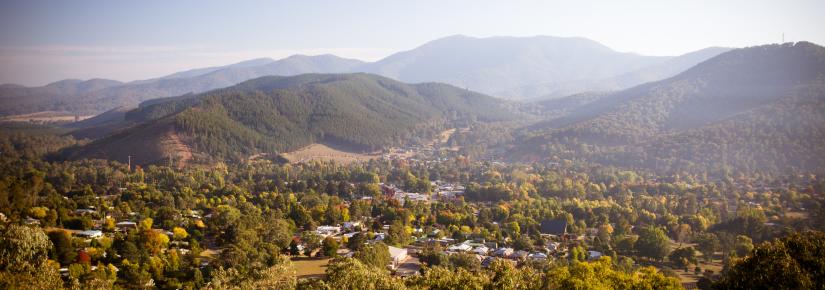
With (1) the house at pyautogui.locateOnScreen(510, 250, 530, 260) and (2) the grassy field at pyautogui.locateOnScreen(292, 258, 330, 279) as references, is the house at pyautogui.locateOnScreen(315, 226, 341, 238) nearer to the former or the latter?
(2) the grassy field at pyautogui.locateOnScreen(292, 258, 330, 279)

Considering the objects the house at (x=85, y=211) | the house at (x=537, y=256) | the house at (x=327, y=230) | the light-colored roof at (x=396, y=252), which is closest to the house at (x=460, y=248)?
the light-colored roof at (x=396, y=252)

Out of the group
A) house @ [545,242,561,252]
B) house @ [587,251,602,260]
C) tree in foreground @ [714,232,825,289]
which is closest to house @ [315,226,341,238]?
house @ [545,242,561,252]

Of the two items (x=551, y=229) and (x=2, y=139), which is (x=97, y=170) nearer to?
(x=2, y=139)

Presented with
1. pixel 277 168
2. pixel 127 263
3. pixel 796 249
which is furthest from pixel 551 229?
pixel 277 168

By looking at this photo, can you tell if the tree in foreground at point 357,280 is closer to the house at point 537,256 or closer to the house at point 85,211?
the house at point 537,256

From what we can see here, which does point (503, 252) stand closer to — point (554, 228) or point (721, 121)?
point (554, 228)

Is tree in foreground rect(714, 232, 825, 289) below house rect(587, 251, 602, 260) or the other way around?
the other way around
